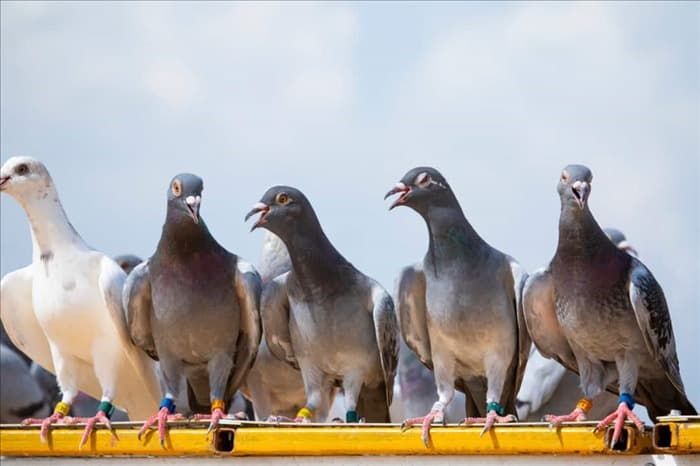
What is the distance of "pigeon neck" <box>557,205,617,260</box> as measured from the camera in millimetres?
9578

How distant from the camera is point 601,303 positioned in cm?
962

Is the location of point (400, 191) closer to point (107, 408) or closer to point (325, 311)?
point (325, 311)

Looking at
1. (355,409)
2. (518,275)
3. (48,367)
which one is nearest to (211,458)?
(355,409)

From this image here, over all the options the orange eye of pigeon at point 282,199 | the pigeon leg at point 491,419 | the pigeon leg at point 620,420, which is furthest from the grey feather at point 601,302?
the orange eye of pigeon at point 282,199

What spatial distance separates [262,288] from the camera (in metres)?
11.0

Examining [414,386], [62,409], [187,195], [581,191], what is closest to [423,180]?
[581,191]

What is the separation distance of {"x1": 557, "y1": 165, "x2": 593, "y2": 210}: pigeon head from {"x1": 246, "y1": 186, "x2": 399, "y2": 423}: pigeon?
1.64 metres

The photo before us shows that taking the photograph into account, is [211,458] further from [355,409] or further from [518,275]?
[518,275]

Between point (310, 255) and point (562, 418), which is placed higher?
point (310, 255)

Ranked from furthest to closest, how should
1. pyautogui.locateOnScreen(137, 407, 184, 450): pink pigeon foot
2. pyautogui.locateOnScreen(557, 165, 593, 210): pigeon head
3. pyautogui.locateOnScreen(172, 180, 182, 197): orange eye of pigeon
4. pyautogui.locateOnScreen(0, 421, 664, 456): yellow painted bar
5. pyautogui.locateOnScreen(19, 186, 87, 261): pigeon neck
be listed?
pyautogui.locateOnScreen(19, 186, 87, 261): pigeon neck → pyautogui.locateOnScreen(172, 180, 182, 197): orange eye of pigeon → pyautogui.locateOnScreen(557, 165, 593, 210): pigeon head → pyautogui.locateOnScreen(137, 407, 184, 450): pink pigeon foot → pyautogui.locateOnScreen(0, 421, 664, 456): yellow painted bar

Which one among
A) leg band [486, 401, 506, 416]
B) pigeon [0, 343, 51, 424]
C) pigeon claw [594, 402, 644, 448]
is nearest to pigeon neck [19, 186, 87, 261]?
leg band [486, 401, 506, 416]

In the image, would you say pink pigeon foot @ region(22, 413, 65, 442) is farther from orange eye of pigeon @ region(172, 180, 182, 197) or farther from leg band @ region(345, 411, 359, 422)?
leg band @ region(345, 411, 359, 422)

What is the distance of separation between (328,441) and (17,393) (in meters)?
12.0

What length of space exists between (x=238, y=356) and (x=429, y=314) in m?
1.57
